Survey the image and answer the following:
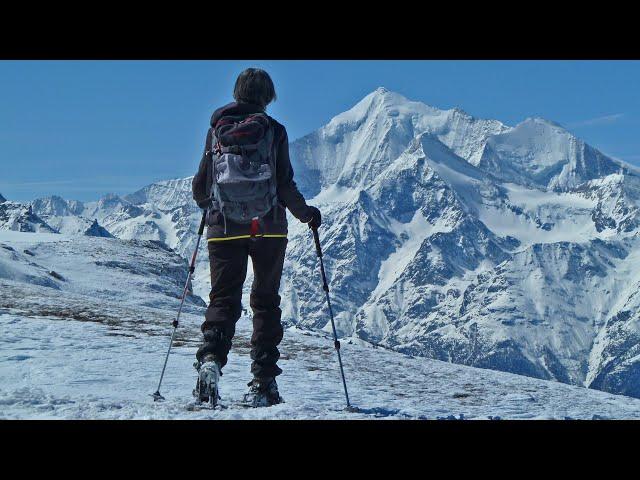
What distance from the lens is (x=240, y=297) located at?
9211 millimetres

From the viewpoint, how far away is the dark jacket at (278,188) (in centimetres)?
902

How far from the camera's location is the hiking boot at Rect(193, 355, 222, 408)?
29.0 feet

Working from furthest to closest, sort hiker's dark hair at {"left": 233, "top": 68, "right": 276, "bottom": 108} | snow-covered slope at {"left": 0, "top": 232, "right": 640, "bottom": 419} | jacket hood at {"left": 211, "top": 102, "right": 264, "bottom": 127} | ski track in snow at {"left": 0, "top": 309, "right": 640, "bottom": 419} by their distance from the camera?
hiker's dark hair at {"left": 233, "top": 68, "right": 276, "bottom": 108}
jacket hood at {"left": 211, "top": 102, "right": 264, "bottom": 127}
snow-covered slope at {"left": 0, "top": 232, "right": 640, "bottom": 419}
ski track in snow at {"left": 0, "top": 309, "right": 640, "bottom": 419}

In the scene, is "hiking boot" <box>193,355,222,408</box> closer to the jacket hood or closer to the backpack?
the backpack

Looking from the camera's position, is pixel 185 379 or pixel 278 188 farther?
pixel 185 379

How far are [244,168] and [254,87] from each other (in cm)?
111

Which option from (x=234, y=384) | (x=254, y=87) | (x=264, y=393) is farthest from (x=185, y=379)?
(x=254, y=87)

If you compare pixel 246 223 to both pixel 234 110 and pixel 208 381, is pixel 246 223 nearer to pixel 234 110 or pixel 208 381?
pixel 234 110

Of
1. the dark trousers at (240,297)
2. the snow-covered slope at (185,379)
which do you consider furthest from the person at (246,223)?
the snow-covered slope at (185,379)

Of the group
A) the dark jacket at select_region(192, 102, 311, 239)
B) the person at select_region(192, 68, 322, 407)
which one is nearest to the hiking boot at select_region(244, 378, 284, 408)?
the person at select_region(192, 68, 322, 407)

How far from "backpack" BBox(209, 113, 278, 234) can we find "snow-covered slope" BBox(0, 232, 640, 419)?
7.32 ft

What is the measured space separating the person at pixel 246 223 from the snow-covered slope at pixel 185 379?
533 millimetres

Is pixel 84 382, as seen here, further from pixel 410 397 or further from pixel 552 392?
pixel 552 392

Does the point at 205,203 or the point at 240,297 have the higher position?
the point at 205,203
